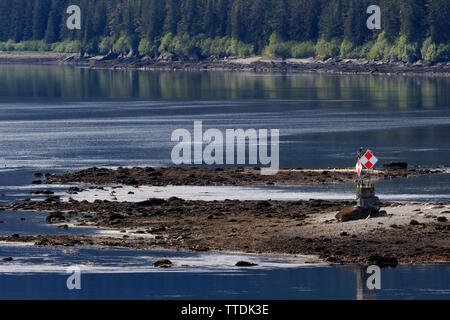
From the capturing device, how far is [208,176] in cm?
6444

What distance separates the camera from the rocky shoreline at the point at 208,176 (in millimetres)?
62875

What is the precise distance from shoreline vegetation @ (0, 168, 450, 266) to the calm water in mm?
1318

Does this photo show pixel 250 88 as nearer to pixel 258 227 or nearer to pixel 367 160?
pixel 258 227

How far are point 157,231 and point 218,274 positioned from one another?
7.72 metres

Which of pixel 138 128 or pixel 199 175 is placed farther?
pixel 138 128

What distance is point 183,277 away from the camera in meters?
40.2

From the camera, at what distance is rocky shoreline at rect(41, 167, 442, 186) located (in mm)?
62875

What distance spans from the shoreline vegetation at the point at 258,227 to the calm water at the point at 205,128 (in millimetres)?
1318

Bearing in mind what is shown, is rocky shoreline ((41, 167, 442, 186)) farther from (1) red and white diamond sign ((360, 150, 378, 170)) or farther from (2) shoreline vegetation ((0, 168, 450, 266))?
(1) red and white diamond sign ((360, 150, 378, 170))

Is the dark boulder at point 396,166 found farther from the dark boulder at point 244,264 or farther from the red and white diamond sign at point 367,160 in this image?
the dark boulder at point 244,264

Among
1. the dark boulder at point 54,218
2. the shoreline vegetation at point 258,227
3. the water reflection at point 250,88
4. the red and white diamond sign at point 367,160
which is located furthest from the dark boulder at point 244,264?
the water reflection at point 250,88

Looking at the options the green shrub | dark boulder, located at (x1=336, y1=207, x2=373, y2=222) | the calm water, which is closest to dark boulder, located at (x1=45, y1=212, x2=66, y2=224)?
the calm water
